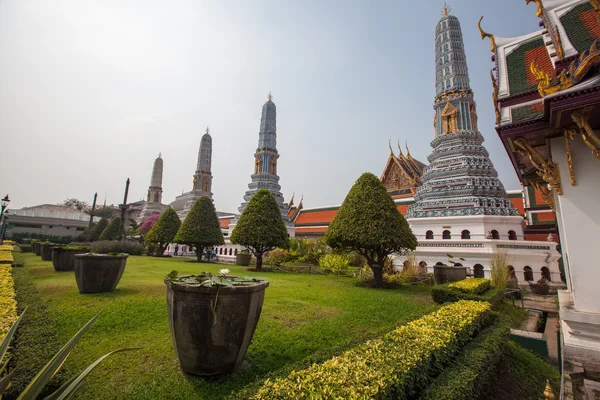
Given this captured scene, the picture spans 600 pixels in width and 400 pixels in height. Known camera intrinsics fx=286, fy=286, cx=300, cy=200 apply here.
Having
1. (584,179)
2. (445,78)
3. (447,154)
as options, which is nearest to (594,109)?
(584,179)

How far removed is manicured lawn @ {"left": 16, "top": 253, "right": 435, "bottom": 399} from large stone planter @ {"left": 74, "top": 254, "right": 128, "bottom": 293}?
0.32m

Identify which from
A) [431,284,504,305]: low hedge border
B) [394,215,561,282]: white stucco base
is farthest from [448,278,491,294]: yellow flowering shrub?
[394,215,561,282]: white stucco base

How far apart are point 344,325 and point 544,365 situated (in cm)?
372

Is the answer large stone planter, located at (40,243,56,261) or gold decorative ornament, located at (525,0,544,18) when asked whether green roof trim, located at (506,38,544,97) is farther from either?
large stone planter, located at (40,243,56,261)

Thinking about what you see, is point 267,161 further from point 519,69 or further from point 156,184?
point 156,184

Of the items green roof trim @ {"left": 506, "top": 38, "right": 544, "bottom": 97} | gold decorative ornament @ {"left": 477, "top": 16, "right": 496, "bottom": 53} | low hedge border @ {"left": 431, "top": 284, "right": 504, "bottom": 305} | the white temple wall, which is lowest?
low hedge border @ {"left": 431, "top": 284, "right": 504, "bottom": 305}

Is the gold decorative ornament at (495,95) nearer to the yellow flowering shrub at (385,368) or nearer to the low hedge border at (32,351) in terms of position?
the yellow flowering shrub at (385,368)

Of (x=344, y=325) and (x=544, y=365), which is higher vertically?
(x=344, y=325)

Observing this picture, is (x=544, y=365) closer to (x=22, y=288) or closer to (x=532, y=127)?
(x=532, y=127)

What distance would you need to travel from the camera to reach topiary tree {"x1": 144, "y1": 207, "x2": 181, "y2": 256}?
77.8 ft

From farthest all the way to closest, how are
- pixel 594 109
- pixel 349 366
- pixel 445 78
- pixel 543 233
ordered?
pixel 445 78 < pixel 543 233 < pixel 594 109 < pixel 349 366

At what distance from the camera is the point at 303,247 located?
1877 centimetres

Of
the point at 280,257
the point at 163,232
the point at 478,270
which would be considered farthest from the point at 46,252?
the point at 478,270

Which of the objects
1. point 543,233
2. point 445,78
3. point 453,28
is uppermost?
point 453,28
